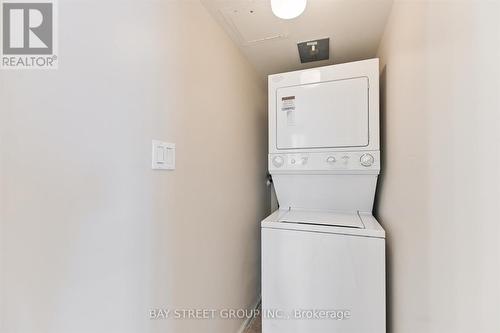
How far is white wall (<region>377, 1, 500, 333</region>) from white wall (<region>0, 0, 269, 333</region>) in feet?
3.36

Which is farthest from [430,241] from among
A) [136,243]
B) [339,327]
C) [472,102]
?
[136,243]

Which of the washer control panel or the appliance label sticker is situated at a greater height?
the appliance label sticker

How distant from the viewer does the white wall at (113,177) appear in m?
0.55

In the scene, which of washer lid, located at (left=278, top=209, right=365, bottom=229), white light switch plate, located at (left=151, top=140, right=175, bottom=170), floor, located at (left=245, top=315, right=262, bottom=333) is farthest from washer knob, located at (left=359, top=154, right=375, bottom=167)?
floor, located at (left=245, top=315, right=262, bottom=333)

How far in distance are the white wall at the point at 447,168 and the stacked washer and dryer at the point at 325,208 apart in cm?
19

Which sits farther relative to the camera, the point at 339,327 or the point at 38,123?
the point at 339,327

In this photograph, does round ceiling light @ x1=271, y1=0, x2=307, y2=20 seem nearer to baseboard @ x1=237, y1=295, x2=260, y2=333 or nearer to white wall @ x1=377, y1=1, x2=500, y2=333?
white wall @ x1=377, y1=1, x2=500, y2=333

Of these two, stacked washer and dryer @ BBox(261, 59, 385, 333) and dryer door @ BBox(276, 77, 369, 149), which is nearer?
stacked washer and dryer @ BBox(261, 59, 385, 333)

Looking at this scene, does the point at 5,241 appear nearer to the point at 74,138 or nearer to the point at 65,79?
the point at 74,138

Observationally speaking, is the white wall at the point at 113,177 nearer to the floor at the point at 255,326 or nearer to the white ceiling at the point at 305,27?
the white ceiling at the point at 305,27

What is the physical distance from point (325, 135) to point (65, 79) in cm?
147

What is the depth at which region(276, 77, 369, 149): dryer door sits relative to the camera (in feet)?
5.10

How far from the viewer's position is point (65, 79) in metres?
0.63

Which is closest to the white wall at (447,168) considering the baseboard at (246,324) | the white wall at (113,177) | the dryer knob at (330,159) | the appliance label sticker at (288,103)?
the dryer knob at (330,159)
